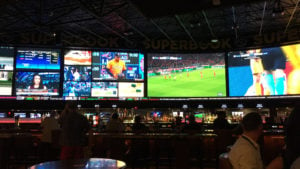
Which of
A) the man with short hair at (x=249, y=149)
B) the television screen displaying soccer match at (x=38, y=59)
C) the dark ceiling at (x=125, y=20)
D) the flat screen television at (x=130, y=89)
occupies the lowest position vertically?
the man with short hair at (x=249, y=149)

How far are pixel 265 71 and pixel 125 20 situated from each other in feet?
22.4

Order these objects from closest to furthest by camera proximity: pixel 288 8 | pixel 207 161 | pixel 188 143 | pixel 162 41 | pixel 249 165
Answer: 1. pixel 249 165
2. pixel 188 143
3. pixel 207 161
4. pixel 288 8
5. pixel 162 41

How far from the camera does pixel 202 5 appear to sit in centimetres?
390

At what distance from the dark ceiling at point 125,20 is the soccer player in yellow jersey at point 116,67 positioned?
52.9 inches

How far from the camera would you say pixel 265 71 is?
13.7m

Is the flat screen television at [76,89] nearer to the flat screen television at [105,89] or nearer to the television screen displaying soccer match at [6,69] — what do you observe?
the flat screen television at [105,89]

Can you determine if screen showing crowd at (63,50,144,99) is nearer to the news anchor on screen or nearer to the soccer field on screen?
the soccer field on screen

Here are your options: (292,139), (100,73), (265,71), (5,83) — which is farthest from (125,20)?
(292,139)

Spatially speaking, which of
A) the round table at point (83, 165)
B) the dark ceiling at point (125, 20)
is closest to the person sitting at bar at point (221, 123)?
the dark ceiling at point (125, 20)

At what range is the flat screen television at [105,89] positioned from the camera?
13.9 metres

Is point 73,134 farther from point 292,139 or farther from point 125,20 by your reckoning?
point 125,20

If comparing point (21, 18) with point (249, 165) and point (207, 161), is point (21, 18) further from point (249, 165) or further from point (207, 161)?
point (249, 165)

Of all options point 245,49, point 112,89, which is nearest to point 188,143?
point 112,89

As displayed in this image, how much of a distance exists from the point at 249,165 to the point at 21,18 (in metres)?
13.6
